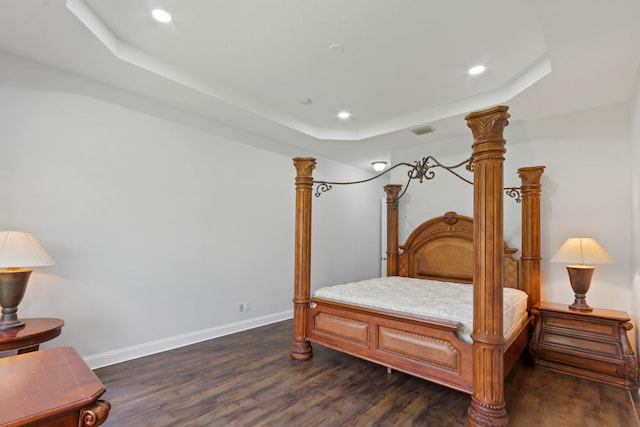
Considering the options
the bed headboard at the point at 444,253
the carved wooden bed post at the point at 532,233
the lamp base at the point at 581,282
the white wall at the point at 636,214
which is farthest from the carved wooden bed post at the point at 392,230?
the white wall at the point at 636,214

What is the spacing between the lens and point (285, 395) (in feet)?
8.74

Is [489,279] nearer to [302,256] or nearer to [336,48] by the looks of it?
[302,256]

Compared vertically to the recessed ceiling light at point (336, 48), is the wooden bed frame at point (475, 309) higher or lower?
lower

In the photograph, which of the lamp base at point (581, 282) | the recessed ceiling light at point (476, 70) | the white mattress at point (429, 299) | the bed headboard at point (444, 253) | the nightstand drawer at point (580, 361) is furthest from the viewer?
the bed headboard at point (444, 253)

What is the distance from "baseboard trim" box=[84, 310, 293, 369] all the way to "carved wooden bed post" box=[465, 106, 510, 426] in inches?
118

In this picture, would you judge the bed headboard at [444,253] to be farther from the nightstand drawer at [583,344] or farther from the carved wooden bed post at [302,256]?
the carved wooden bed post at [302,256]

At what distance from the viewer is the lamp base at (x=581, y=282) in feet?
10.7

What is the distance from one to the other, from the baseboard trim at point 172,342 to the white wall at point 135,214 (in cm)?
1

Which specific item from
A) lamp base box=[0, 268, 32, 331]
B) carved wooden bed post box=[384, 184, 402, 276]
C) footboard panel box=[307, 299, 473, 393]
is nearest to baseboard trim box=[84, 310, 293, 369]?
lamp base box=[0, 268, 32, 331]

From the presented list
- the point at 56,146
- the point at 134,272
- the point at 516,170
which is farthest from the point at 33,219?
the point at 516,170

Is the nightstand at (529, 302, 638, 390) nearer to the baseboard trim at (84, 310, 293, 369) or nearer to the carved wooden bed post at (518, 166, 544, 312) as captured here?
the carved wooden bed post at (518, 166, 544, 312)

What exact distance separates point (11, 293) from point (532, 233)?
4998 millimetres

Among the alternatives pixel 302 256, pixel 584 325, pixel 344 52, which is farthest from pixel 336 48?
pixel 584 325

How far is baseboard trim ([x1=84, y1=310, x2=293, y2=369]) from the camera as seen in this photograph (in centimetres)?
320
